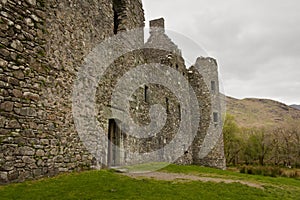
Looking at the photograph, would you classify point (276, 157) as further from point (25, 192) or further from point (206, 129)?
point (25, 192)

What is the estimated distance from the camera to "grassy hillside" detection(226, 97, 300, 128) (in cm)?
11314

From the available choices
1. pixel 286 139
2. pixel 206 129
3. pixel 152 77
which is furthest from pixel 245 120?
pixel 152 77

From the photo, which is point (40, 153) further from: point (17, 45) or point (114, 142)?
point (114, 142)

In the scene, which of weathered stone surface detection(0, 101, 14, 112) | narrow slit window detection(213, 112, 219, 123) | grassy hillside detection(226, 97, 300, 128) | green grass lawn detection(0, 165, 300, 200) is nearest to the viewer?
green grass lawn detection(0, 165, 300, 200)

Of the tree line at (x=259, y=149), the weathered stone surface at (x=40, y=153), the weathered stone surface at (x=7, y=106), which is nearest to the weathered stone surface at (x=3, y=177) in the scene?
the weathered stone surface at (x=40, y=153)

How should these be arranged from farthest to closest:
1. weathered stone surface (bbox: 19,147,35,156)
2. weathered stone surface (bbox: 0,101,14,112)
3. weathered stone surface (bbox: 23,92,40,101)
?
weathered stone surface (bbox: 23,92,40,101) → weathered stone surface (bbox: 19,147,35,156) → weathered stone surface (bbox: 0,101,14,112)

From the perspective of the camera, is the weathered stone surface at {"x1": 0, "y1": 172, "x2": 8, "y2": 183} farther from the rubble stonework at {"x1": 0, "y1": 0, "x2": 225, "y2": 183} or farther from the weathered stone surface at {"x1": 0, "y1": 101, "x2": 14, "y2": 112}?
the weathered stone surface at {"x1": 0, "y1": 101, "x2": 14, "y2": 112}

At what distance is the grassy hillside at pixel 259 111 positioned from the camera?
4454 inches

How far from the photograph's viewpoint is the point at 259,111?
130m

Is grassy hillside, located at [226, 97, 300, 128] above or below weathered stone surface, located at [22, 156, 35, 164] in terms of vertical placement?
above

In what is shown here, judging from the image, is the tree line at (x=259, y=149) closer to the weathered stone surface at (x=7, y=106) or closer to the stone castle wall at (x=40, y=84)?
the stone castle wall at (x=40, y=84)

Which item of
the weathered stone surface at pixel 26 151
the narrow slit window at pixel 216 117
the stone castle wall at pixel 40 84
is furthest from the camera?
the narrow slit window at pixel 216 117

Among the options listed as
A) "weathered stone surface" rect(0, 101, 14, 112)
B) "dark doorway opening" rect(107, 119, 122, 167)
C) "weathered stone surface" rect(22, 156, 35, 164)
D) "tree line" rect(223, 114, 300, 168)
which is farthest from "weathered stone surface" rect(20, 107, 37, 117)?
"tree line" rect(223, 114, 300, 168)

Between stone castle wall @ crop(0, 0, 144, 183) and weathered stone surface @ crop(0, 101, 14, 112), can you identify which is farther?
stone castle wall @ crop(0, 0, 144, 183)
